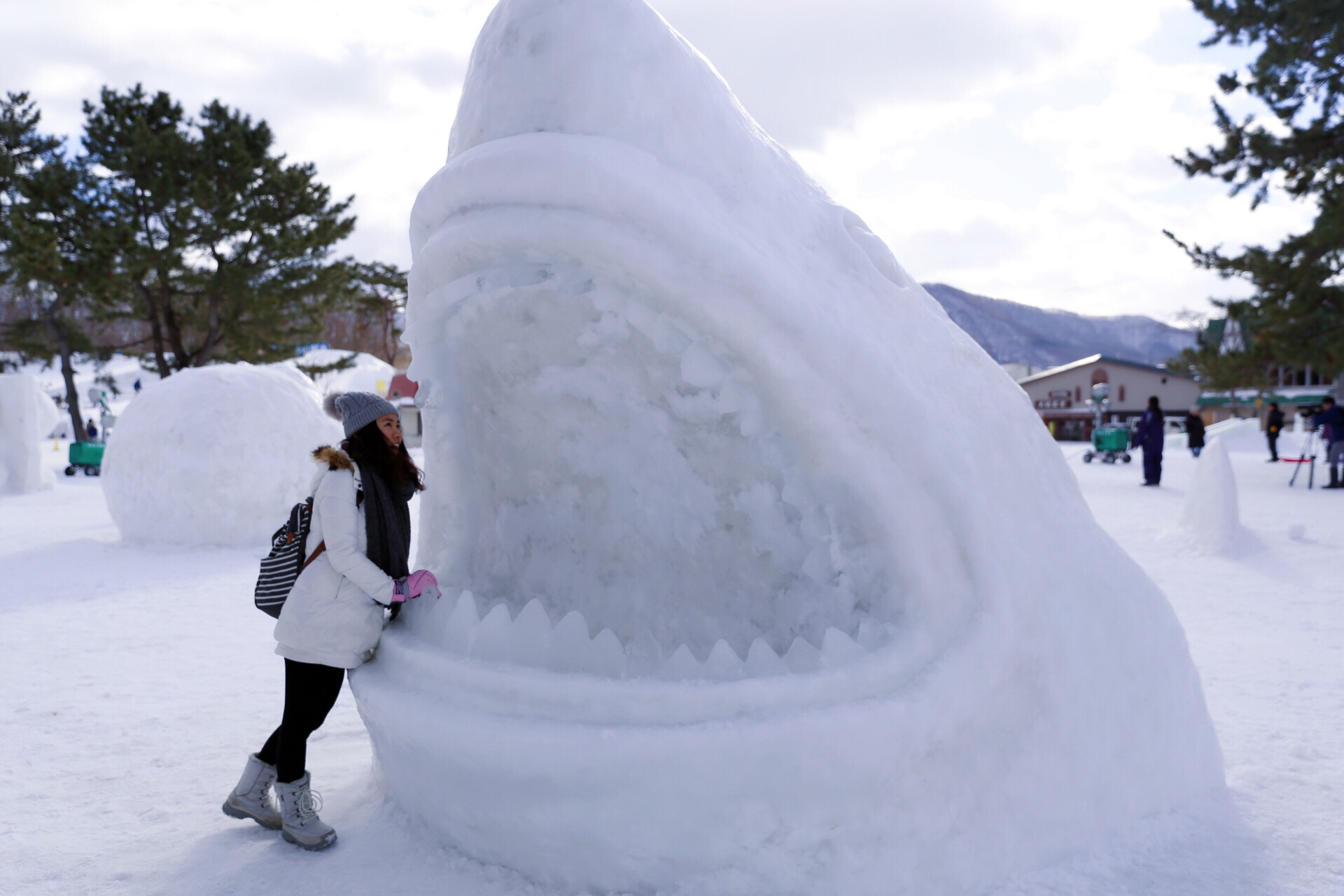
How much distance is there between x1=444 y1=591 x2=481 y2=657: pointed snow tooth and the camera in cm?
206

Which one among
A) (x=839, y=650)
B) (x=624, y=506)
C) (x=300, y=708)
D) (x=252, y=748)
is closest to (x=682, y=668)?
(x=839, y=650)

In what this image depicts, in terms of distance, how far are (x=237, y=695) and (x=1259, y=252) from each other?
54.6ft

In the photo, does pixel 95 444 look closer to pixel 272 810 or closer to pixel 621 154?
pixel 272 810

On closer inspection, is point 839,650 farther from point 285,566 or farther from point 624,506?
point 285,566

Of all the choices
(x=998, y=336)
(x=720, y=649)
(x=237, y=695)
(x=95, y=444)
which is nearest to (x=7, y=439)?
(x=95, y=444)

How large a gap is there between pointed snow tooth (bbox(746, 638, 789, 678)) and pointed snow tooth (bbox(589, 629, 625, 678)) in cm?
33

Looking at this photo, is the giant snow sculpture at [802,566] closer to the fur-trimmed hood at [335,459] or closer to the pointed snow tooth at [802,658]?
the pointed snow tooth at [802,658]

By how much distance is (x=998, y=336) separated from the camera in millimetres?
145125

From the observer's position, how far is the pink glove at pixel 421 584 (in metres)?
2.20

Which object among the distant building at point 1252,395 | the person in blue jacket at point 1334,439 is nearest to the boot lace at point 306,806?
the person in blue jacket at point 1334,439

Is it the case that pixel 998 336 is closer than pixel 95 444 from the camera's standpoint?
No

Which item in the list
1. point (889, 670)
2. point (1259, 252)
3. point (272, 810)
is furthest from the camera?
→ point (1259, 252)

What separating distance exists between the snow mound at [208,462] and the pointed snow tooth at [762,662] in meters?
7.02

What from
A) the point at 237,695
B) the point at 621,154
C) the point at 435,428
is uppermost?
the point at 621,154
